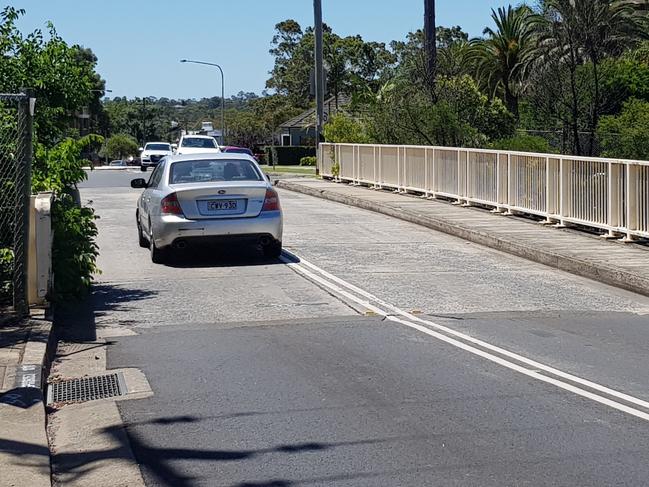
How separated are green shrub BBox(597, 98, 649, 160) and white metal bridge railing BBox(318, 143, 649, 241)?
3.29 metres

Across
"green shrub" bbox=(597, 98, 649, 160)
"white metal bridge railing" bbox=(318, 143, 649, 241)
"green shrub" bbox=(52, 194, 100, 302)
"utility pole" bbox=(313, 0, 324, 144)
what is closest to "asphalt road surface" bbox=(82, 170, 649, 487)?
"green shrub" bbox=(52, 194, 100, 302)

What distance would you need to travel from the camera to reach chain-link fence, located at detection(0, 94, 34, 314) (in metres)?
9.34

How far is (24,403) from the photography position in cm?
693

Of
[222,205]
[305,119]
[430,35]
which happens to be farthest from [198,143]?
[305,119]

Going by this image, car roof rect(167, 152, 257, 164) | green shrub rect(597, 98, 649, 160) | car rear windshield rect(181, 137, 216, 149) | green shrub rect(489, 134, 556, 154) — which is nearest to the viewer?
car roof rect(167, 152, 257, 164)

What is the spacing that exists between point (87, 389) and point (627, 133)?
16951 millimetres

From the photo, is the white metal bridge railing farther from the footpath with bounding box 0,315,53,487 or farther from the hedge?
the hedge

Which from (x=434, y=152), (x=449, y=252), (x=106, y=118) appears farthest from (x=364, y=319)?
(x=106, y=118)

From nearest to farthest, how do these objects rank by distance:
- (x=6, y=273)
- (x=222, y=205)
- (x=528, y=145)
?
(x=6, y=273)
(x=222, y=205)
(x=528, y=145)

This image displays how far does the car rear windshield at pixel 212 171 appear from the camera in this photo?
14.7 m

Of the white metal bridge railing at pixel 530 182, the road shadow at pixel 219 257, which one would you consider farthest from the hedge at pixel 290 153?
→ the road shadow at pixel 219 257

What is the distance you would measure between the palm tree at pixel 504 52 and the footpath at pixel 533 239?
32027 millimetres

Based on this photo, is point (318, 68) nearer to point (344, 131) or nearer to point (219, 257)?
point (344, 131)

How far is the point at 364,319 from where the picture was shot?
10.6 m
